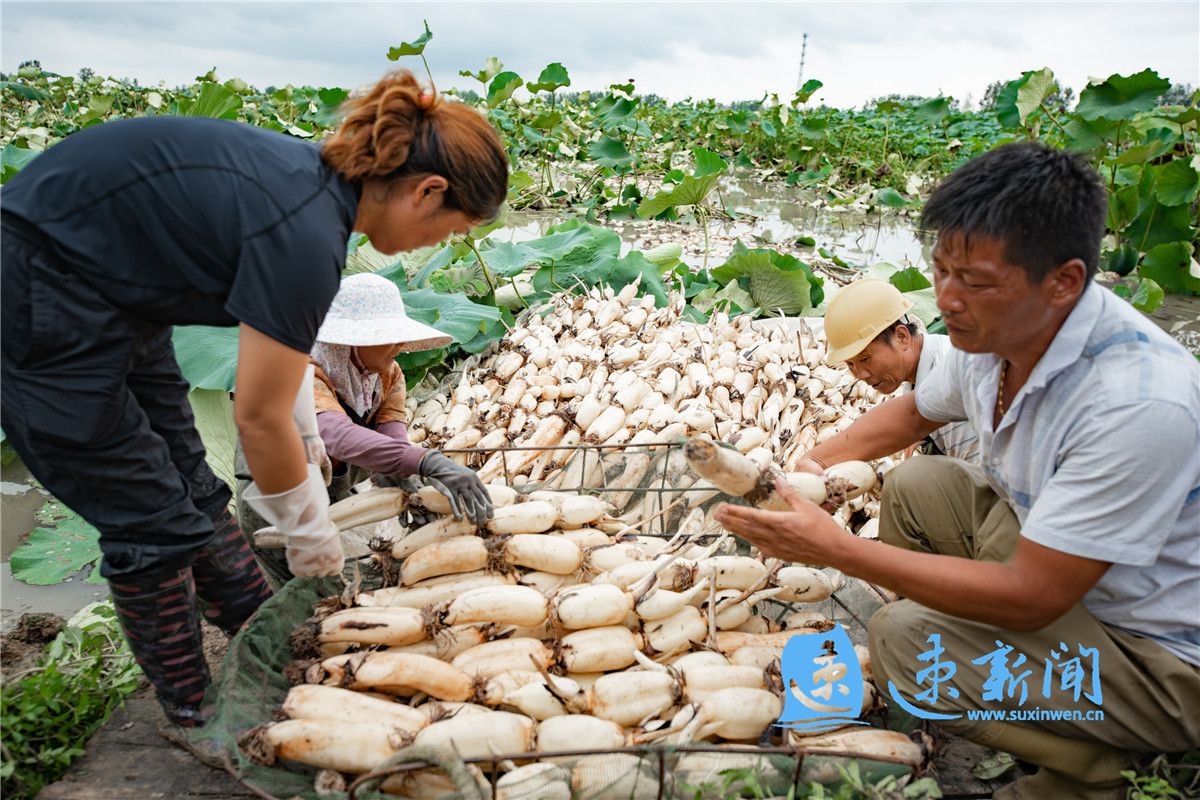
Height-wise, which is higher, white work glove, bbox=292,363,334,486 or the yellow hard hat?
the yellow hard hat

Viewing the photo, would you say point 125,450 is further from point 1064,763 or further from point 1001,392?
point 1064,763

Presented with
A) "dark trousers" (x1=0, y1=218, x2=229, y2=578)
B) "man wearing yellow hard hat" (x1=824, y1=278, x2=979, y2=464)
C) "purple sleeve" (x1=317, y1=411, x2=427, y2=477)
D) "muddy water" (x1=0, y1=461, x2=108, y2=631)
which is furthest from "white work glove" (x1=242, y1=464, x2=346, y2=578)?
"man wearing yellow hard hat" (x1=824, y1=278, x2=979, y2=464)

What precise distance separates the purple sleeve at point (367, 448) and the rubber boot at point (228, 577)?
0.34m

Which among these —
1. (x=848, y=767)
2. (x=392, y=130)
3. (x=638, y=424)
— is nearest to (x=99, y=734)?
(x=392, y=130)

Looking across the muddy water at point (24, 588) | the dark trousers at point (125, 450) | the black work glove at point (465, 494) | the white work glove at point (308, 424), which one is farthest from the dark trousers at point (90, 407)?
the muddy water at point (24, 588)

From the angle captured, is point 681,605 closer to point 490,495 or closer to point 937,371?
point 490,495

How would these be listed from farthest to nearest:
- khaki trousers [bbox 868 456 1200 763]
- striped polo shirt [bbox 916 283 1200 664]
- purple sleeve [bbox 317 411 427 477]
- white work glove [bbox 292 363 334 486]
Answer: purple sleeve [bbox 317 411 427 477] → white work glove [bbox 292 363 334 486] → khaki trousers [bbox 868 456 1200 763] → striped polo shirt [bbox 916 283 1200 664]

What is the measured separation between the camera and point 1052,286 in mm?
1549

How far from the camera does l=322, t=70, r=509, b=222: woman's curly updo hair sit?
61.6 inches

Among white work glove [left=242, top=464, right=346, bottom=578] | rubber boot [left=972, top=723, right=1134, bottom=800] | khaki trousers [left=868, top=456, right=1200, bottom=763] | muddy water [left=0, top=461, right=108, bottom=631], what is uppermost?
white work glove [left=242, top=464, right=346, bottom=578]

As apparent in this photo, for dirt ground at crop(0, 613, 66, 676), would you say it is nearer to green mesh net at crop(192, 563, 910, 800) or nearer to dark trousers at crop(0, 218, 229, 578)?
dark trousers at crop(0, 218, 229, 578)

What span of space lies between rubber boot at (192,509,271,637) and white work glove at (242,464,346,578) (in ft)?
0.77

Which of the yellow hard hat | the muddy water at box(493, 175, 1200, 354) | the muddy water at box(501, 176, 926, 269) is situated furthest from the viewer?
the muddy water at box(501, 176, 926, 269)

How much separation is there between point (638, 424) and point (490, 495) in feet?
3.52
